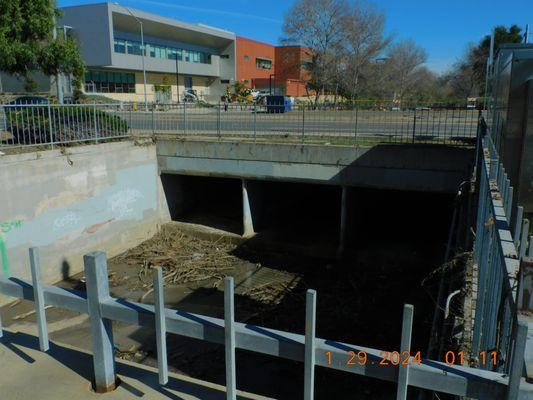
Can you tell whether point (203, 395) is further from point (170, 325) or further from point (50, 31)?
point (50, 31)

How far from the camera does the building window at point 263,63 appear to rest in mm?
85162

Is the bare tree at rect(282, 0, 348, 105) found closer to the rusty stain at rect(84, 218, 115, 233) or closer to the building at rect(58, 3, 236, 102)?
the building at rect(58, 3, 236, 102)

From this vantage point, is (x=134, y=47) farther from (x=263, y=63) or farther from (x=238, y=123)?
(x=238, y=123)

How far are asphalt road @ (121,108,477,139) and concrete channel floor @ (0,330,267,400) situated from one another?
1421 centimetres

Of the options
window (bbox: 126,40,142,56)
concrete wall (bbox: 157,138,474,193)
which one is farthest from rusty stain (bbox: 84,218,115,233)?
window (bbox: 126,40,142,56)

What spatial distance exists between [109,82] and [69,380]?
58.6 meters

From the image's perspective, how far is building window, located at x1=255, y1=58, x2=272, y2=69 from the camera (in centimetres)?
8516

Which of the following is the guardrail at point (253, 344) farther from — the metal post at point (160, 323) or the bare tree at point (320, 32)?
the bare tree at point (320, 32)

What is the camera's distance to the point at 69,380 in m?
3.04

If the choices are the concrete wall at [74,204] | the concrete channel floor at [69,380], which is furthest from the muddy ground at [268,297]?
the concrete channel floor at [69,380]

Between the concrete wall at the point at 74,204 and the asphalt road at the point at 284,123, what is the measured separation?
1.75 metres

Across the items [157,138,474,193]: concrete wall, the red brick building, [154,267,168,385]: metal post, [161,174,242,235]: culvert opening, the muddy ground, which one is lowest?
the muddy ground

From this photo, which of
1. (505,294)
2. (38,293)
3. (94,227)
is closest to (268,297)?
(94,227)

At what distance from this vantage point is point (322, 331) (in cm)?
1053
